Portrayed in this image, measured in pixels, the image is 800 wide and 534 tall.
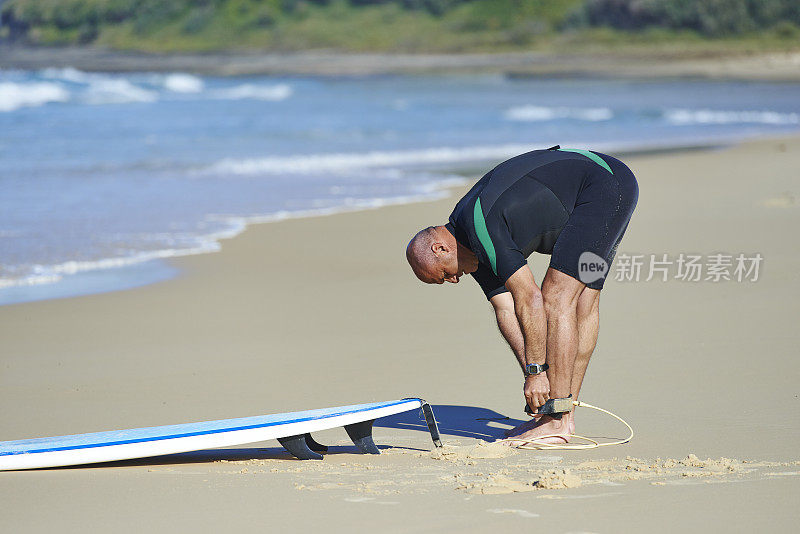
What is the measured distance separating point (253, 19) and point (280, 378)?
80.6m

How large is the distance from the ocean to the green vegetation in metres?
27.8

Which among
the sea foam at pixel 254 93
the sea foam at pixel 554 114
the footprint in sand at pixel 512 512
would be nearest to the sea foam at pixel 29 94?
the sea foam at pixel 254 93

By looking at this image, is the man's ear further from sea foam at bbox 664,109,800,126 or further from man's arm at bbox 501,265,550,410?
sea foam at bbox 664,109,800,126

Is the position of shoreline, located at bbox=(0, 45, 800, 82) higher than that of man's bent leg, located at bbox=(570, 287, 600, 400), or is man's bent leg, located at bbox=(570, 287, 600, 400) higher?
man's bent leg, located at bbox=(570, 287, 600, 400)

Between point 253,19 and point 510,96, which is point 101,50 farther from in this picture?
point 510,96

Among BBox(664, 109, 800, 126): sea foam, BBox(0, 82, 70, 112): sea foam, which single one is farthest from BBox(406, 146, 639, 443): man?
BBox(0, 82, 70, 112): sea foam

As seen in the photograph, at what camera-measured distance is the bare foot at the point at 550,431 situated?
14.5 ft

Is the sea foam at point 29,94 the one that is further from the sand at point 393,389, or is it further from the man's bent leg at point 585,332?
the man's bent leg at point 585,332

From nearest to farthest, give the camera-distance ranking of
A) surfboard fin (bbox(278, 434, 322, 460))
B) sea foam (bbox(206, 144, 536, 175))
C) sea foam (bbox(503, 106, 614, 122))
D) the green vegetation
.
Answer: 1. surfboard fin (bbox(278, 434, 322, 460))
2. sea foam (bbox(206, 144, 536, 175))
3. sea foam (bbox(503, 106, 614, 122))
4. the green vegetation

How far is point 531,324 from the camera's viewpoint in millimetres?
4219

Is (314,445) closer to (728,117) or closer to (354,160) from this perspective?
(354,160)

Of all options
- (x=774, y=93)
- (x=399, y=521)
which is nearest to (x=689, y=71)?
(x=774, y=93)

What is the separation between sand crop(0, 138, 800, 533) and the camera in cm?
347

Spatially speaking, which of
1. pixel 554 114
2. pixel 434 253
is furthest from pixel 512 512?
pixel 554 114
